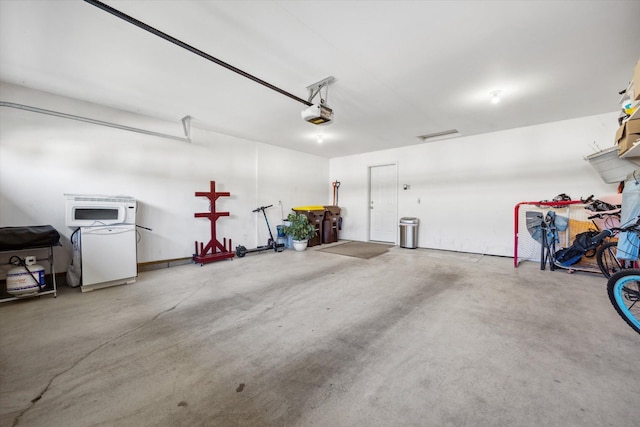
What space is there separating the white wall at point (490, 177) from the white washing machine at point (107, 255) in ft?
19.4

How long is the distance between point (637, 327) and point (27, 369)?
479cm

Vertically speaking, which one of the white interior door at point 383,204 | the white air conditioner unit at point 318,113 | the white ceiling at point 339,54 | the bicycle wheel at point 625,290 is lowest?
the bicycle wheel at point 625,290

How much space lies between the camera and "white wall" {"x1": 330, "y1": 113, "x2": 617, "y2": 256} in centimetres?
443

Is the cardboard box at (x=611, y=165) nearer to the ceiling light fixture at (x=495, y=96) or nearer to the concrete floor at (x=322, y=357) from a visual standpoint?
the ceiling light fixture at (x=495, y=96)

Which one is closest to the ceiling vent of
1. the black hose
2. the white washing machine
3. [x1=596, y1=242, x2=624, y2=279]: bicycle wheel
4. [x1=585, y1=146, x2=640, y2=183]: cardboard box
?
[x1=585, y1=146, x2=640, y2=183]: cardboard box

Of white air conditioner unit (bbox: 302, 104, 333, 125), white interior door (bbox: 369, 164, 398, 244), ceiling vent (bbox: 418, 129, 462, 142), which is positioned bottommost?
white interior door (bbox: 369, 164, 398, 244)

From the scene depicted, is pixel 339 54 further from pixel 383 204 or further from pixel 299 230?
pixel 383 204

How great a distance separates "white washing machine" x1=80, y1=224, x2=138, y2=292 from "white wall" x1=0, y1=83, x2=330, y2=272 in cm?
69

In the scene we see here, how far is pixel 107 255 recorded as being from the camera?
3.37 meters

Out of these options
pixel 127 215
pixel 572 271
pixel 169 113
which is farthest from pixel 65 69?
pixel 572 271

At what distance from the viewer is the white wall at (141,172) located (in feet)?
10.7

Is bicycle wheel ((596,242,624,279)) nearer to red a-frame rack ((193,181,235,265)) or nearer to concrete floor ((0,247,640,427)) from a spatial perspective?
concrete floor ((0,247,640,427))

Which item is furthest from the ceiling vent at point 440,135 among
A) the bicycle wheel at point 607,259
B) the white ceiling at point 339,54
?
the bicycle wheel at point 607,259

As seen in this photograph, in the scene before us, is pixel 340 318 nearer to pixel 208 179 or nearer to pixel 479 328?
pixel 479 328
